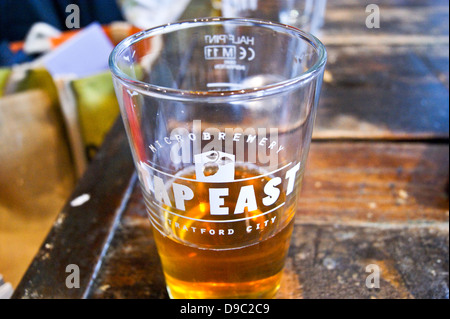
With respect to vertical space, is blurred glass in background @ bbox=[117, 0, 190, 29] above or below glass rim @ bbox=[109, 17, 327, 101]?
below

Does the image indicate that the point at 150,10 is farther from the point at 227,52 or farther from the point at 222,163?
the point at 222,163

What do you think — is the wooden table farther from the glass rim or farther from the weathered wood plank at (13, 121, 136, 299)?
the glass rim

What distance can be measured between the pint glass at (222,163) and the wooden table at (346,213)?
0.20 ft

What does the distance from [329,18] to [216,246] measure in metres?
0.88

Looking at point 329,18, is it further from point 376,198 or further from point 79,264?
point 79,264

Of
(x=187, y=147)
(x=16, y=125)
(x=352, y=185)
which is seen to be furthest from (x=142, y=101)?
(x=16, y=125)

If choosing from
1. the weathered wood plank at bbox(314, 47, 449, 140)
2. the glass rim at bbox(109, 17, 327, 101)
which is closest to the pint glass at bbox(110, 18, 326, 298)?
the glass rim at bbox(109, 17, 327, 101)

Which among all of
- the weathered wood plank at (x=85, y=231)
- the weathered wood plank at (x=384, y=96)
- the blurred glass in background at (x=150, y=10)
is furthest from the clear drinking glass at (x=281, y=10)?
the blurred glass in background at (x=150, y=10)

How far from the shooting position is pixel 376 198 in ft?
1.46

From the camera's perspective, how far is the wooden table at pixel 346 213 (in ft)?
1.15

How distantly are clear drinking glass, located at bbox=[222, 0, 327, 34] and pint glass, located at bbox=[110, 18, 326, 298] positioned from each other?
39 cm

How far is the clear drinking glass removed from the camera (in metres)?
0.70

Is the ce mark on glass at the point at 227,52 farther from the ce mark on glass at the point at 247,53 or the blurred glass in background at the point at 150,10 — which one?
the blurred glass in background at the point at 150,10
